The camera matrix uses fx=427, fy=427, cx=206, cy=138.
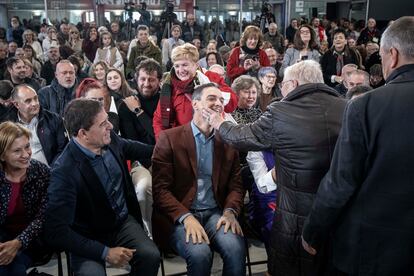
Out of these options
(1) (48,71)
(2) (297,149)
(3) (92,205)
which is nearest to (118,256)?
(3) (92,205)

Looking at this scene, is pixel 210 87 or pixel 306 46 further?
pixel 306 46

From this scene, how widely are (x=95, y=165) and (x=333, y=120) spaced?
48.5 inches

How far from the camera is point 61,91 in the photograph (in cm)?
427

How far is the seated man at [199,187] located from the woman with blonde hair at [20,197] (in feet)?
2.07

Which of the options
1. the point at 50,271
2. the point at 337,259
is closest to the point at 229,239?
the point at 337,259

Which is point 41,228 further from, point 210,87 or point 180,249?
point 210,87

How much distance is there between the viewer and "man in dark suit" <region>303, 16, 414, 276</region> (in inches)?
57.2

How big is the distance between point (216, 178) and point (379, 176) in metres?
1.14

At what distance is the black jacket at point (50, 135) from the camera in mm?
3139

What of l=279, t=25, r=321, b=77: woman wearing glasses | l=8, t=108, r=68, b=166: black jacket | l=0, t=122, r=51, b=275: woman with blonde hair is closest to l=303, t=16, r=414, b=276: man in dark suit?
l=0, t=122, r=51, b=275: woman with blonde hair

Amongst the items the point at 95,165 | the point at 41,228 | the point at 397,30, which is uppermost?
the point at 397,30

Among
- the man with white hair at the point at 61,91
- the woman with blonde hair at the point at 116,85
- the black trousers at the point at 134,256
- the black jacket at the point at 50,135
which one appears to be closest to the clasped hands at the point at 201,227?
the black trousers at the point at 134,256

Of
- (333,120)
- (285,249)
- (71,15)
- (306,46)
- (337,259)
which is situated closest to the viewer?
(337,259)

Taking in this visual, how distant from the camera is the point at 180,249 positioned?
229 centimetres
